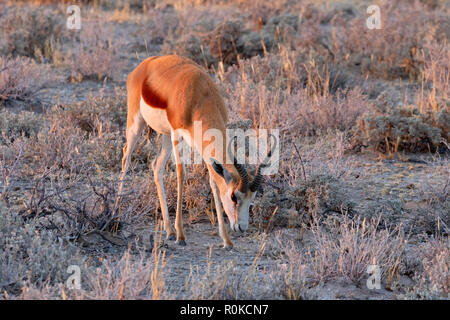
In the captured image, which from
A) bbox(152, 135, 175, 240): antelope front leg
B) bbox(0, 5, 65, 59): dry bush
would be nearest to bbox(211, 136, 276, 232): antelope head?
bbox(152, 135, 175, 240): antelope front leg

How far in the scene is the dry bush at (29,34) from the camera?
39.4ft

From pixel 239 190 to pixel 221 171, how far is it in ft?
0.71

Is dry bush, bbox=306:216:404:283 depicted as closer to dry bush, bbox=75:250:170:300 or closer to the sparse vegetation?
the sparse vegetation

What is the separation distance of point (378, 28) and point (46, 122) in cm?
686

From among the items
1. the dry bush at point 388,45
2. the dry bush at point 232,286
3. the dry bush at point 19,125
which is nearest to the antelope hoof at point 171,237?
the dry bush at point 232,286

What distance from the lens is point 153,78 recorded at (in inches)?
238

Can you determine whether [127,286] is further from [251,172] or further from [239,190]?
[251,172]

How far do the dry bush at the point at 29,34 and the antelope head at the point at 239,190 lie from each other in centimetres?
792

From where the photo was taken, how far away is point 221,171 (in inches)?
199

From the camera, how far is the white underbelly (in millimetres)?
5768

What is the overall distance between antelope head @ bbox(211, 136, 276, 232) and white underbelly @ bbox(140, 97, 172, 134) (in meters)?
0.88

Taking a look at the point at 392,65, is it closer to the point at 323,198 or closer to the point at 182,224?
the point at 323,198

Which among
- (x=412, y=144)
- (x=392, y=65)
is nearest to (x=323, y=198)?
(x=412, y=144)

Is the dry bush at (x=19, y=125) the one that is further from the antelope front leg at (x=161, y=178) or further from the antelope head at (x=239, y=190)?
the antelope head at (x=239, y=190)
